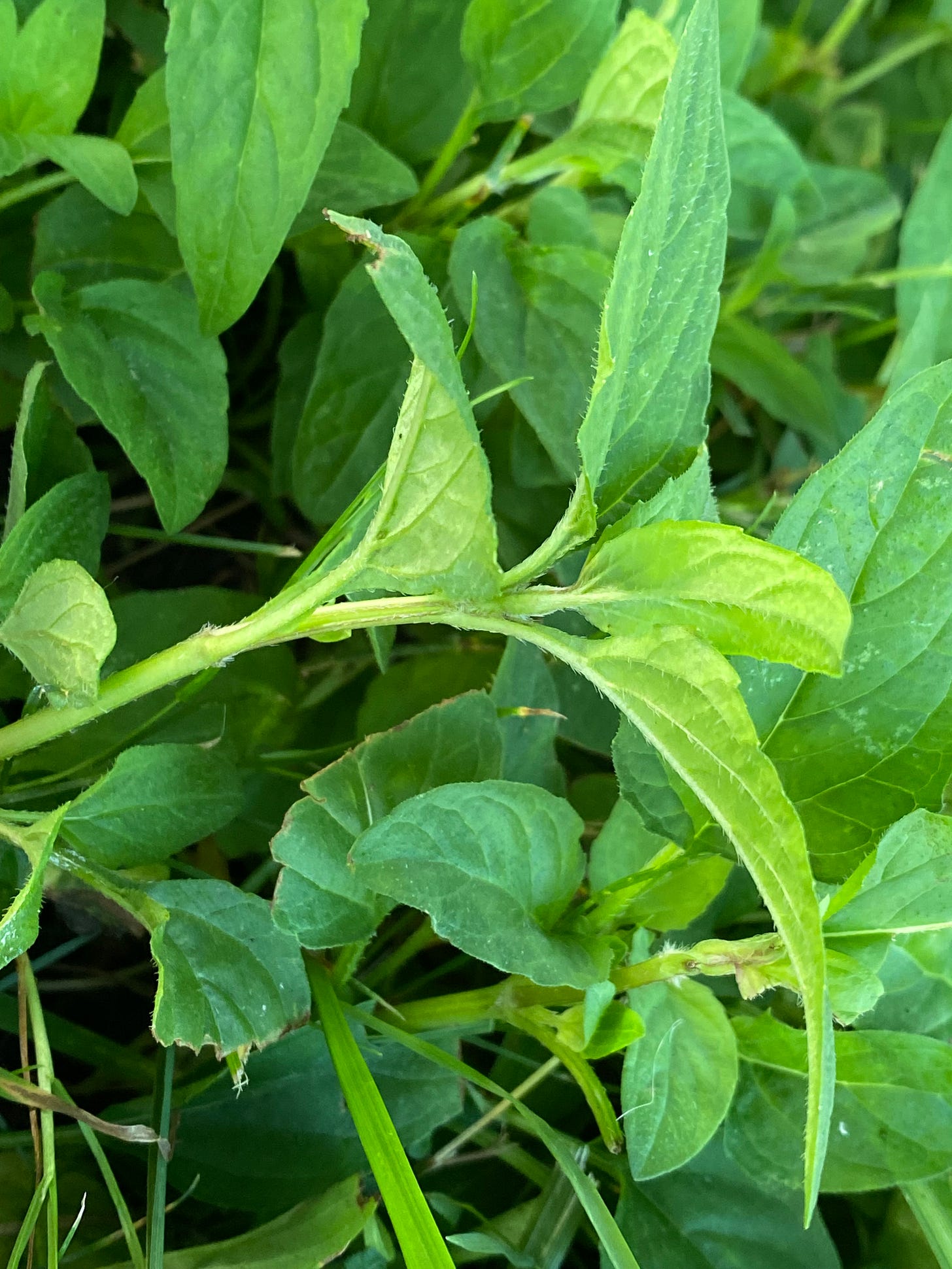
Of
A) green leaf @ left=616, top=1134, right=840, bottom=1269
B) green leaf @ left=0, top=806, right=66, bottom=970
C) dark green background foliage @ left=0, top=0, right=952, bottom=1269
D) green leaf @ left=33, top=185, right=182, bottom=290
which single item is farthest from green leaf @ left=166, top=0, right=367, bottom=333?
green leaf @ left=616, top=1134, right=840, bottom=1269

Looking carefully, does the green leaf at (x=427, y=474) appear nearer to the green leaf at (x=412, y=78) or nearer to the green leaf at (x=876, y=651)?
the green leaf at (x=876, y=651)

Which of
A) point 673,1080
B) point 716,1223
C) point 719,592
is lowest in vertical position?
point 716,1223

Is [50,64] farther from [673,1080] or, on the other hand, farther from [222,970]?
[673,1080]

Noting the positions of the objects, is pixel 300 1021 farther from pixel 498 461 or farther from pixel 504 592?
pixel 498 461

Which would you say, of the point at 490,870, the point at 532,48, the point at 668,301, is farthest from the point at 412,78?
the point at 490,870

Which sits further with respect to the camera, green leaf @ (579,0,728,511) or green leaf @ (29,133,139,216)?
green leaf @ (29,133,139,216)

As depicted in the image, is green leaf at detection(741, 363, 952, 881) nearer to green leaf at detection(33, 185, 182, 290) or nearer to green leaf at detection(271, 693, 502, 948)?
green leaf at detection(271, 693, 502, 948)
